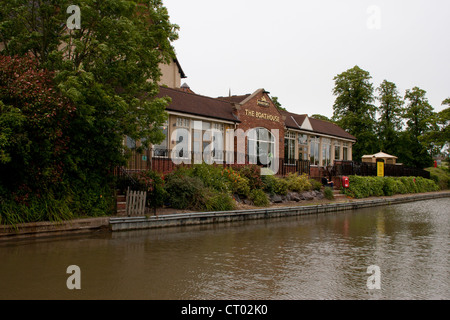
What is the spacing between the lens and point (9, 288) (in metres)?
5.71

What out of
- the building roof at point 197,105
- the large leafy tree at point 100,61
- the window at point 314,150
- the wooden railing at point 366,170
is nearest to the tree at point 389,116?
the wooden railing at point 366,170

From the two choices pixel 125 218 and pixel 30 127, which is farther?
pixel 125 218

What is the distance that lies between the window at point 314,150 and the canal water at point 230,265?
716 inches

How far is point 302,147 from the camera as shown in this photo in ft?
95.5

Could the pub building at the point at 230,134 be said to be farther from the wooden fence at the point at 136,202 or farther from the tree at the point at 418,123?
the tree at the point at 418,123

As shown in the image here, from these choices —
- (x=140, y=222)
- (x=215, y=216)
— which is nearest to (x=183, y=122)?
(x=215, y=216)

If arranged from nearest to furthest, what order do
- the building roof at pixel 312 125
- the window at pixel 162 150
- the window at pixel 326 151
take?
the window at pixel 162 150 < the building roof at pixel 312 125 < the window at pixel 326 151

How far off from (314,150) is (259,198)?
14.4 meters

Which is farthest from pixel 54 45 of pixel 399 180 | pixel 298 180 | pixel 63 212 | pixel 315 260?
pixel 399 180

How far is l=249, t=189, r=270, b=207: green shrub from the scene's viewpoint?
1747 cm

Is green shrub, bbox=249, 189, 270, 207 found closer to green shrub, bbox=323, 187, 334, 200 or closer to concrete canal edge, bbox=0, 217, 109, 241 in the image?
green shrub, bbox=323, 187, 334, 200

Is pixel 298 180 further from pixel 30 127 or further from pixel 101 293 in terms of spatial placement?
pixel 101 293

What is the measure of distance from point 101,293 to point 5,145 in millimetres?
5704

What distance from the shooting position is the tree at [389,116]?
46.5m
